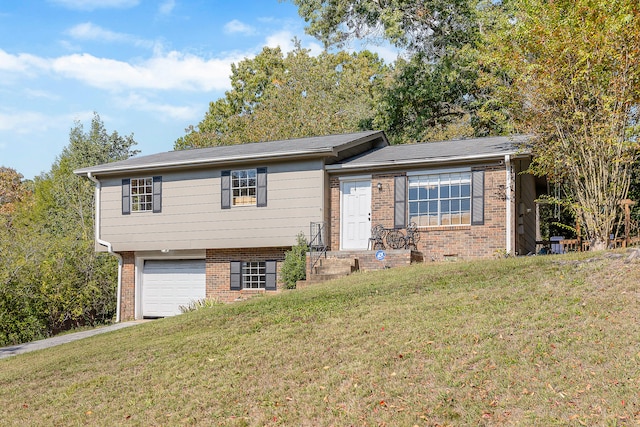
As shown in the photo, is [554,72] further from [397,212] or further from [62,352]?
[62,352]

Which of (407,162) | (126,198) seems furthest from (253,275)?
(407,162)

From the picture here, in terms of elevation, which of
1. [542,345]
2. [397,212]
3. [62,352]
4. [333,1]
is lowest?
[62,352]

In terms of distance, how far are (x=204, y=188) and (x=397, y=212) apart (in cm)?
551

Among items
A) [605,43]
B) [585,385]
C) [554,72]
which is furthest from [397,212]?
[585,385]

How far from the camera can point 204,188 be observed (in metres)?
18.7

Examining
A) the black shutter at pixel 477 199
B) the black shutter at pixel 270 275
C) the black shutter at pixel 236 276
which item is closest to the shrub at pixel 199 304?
the black shutter at pixel 236 276

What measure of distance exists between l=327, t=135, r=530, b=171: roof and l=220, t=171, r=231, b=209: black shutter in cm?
290

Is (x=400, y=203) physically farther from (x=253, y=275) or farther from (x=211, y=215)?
(x=211, y=215)

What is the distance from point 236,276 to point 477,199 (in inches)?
273

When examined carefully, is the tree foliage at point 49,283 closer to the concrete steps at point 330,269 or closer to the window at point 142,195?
the window at point 142,195

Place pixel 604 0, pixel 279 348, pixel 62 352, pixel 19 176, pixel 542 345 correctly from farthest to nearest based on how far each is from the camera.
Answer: pixel 19 176 < pixel 604 0 < pixel 62 352 < pixel 279 348 < pixel 542 345

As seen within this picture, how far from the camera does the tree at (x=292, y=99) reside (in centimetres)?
3155

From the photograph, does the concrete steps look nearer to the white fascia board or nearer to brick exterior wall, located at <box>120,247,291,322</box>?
brick exterior wall, located at <box>120,247,291,322</box>

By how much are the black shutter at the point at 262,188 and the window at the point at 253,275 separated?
1750 millimetres
